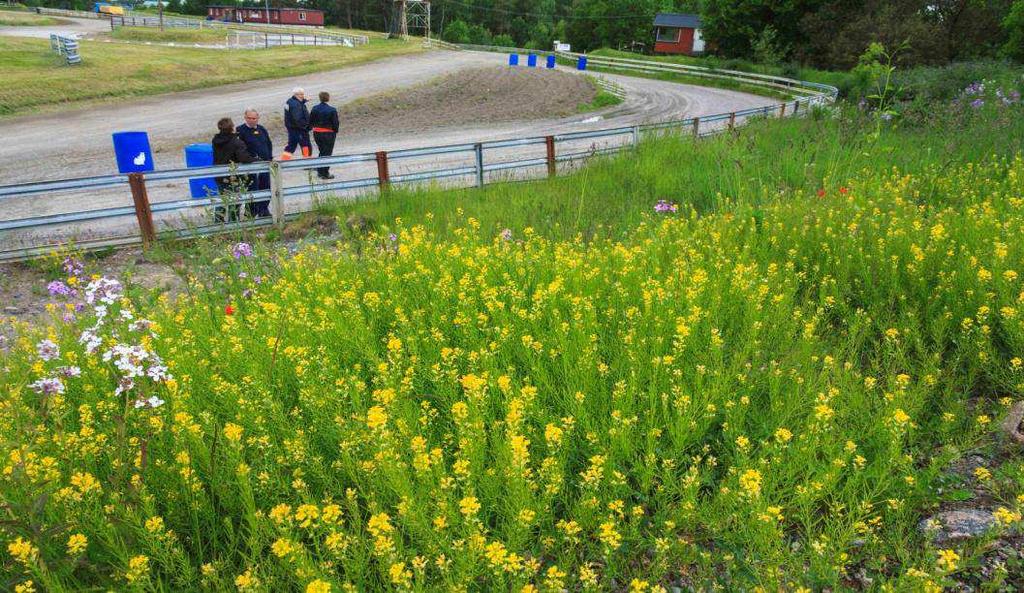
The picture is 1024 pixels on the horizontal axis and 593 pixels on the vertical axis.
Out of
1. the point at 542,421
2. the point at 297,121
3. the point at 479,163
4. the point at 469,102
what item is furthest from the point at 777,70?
the point at 542,421

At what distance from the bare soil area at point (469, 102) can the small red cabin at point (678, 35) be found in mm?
48226

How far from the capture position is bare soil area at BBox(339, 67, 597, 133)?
2411 cm

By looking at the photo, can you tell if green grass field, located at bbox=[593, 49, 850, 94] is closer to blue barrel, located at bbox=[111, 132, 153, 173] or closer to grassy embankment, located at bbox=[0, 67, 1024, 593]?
blue barrel, located at bbox=[111, 132, 153, 173]

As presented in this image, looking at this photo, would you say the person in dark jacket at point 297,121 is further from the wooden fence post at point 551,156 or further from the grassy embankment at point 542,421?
the grassy embankment at point 542,421

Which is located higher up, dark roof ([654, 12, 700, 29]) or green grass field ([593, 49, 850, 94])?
dark roof ([654, 12, 700, 29])

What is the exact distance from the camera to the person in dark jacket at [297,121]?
542 inches

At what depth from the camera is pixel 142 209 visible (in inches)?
357

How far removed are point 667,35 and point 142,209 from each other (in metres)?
81.8

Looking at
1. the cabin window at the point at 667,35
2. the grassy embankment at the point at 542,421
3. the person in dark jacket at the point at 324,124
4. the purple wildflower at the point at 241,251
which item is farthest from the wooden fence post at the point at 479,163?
the cabin window at the point at 667,35

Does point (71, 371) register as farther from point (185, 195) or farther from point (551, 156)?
point (551, 156)

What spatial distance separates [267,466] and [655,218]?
644 centimetres

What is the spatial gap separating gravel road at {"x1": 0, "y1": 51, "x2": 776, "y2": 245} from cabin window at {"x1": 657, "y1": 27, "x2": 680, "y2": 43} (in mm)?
46331

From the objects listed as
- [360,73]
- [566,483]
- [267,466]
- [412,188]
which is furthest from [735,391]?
[360,73]

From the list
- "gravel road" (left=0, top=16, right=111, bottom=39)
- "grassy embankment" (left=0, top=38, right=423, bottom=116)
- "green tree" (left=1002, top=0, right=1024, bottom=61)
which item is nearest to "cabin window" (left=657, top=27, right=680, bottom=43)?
"grassy embankment" (left=0, top=38, right=423, bottom=116)
